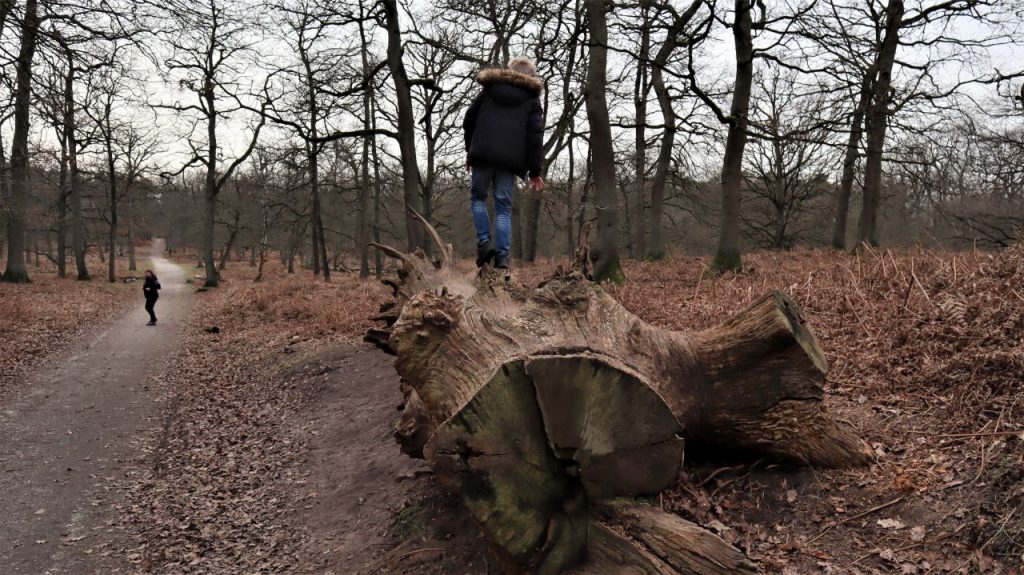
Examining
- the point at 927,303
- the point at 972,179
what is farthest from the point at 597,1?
the point at 972,179

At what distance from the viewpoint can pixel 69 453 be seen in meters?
5.70

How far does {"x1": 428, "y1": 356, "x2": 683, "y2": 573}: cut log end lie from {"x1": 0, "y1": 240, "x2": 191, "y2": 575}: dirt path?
3.32 m

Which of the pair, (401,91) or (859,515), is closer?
(859,515)

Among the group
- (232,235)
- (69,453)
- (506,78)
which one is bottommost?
(69,453)

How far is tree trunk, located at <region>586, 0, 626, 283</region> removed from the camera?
8219 mm

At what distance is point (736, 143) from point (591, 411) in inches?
325

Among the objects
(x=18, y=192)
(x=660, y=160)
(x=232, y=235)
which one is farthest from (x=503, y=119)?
(x=232, y=235)

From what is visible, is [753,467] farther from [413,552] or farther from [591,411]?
[413,552]

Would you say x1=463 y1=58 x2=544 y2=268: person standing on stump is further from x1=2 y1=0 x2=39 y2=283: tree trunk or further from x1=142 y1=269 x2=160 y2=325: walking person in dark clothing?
x1=142 y1=269 x2=160 y2=325: walking person in dark clothing

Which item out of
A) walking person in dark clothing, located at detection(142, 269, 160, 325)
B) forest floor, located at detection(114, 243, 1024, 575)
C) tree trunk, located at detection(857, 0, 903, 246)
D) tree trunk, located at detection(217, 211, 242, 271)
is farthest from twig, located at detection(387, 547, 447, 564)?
tree trunk, located at detection(217, 211, 242, 271)

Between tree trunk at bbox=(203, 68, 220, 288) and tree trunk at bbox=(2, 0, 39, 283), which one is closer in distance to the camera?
tree trunk at bbox=(2, 0, 39, 283)

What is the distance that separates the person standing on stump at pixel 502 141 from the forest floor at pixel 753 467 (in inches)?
72.3

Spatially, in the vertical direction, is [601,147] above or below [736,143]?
below

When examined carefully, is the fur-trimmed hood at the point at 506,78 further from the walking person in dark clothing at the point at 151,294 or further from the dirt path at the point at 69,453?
the walking person in dark clothing at the point at 151,294
